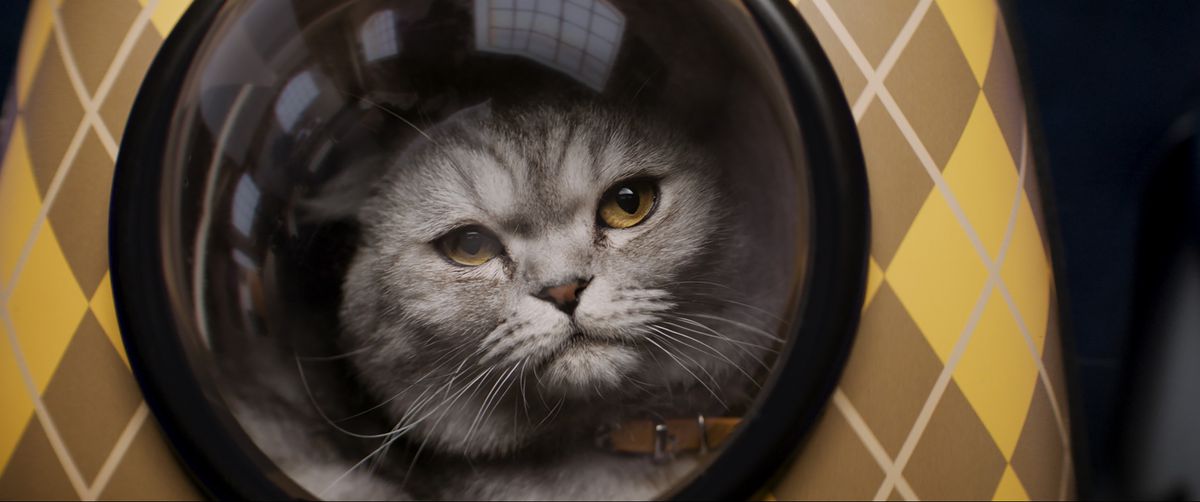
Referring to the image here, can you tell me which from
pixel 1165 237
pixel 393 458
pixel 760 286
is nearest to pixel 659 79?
pixel 760 286

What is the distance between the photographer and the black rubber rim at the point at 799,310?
1.46 ft

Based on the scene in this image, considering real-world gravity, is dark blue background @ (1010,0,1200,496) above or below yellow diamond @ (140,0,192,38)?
below

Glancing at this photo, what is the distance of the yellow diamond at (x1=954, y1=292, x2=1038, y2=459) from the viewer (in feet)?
1.58

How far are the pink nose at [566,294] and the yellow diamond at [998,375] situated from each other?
22cm

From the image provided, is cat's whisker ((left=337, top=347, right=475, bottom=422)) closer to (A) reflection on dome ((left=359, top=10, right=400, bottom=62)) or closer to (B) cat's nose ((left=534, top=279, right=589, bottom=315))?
(B) cat's nose ((left=534, top=279, right=589, bottom=315))

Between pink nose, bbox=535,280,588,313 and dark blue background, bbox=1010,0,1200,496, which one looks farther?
dark blue background, bbox=1010,0,1200,496

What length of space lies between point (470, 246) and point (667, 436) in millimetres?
156

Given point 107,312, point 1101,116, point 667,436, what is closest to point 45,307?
point 107,312

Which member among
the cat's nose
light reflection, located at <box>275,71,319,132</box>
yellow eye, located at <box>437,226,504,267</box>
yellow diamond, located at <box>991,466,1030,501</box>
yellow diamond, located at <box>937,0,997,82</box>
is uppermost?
yellow diamond, located at <box>937,0,997,82</box>

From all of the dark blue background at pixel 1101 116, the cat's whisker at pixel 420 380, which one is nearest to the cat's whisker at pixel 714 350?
the cat's whisker at pixel 420 380

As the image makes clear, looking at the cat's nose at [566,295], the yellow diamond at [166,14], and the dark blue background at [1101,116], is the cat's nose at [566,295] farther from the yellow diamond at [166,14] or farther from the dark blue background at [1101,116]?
the dark blue background at [1101,116]

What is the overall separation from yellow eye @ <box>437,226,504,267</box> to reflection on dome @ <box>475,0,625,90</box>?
0.10 metres

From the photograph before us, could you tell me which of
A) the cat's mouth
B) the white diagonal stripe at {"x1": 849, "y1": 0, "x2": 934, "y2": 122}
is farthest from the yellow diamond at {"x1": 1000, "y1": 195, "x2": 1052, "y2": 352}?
the cat's mouth

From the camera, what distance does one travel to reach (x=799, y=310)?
17.8 inches
